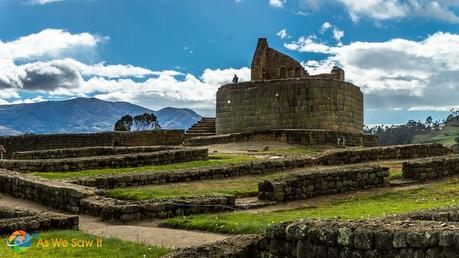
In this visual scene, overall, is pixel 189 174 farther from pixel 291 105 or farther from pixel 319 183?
pixel 291 105

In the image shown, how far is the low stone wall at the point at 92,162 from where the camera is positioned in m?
23.1

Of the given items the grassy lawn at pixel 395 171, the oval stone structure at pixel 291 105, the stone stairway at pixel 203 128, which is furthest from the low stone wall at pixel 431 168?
the stone stairway at pixel 203 128

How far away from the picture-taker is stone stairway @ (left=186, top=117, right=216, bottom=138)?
48000mm

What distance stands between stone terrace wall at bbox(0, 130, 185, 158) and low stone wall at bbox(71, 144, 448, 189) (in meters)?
21.9

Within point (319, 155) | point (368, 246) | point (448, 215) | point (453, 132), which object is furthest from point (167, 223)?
point (453, 132)

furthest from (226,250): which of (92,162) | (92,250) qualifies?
(92,162)

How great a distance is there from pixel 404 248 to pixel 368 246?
0.43m

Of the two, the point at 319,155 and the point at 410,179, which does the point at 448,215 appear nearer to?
the point at 410,179

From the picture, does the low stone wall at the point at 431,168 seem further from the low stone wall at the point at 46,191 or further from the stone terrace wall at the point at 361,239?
the stone terrace wall at the point at 361,239

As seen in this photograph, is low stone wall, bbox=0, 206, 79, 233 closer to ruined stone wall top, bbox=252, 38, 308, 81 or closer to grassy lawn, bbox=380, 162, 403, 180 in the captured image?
grassy lawn, bbox=380, 162, 403, 180

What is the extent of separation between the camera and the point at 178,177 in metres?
19.3

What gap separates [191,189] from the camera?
17.2 m

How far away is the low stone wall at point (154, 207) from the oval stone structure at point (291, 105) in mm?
27514

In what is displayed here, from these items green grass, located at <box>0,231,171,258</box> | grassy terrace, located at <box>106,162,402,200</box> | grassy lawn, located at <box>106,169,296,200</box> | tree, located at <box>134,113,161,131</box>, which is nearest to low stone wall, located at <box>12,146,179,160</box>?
grassy terrace, located at <box>106,162,402,200</box>
